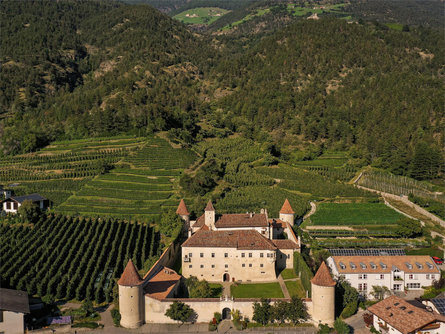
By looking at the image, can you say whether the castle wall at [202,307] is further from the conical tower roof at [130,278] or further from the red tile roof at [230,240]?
the red tile roof at [230,240]

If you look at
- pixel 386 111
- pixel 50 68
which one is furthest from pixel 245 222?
pixel 50 68

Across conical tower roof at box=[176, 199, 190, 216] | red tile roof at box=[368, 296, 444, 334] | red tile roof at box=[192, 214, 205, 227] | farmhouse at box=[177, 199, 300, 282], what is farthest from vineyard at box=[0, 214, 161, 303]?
red tile roof at box=[368, 296, 444, 334]

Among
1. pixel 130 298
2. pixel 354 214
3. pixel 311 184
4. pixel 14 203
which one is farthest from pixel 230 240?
pixel 14 203

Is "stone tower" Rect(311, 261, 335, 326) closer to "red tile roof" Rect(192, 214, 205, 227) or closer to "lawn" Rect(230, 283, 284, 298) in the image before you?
"lawn" Rect(230, 283, 284, 298)

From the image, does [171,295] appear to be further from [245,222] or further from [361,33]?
[361,33]

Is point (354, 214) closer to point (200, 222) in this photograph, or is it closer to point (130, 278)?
point (200, 222)

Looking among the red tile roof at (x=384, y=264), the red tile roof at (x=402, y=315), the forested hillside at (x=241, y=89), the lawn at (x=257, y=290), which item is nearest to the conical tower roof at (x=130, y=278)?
the lawn at (x=257, y=290)
